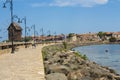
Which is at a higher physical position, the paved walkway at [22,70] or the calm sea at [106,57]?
the paved walkway at [22,70]

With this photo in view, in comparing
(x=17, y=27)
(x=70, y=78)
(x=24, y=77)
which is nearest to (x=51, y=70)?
(x=70, y=78)

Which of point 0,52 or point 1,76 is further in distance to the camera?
point 0,52

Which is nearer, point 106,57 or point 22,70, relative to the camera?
point 22,70

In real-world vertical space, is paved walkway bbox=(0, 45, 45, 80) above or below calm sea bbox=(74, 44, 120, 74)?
above

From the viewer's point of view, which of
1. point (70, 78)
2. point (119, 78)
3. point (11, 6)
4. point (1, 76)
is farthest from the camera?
point (11, 6)

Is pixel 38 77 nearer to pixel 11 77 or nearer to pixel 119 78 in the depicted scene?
pixel 11 77

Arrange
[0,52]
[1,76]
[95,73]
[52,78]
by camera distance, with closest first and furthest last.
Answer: [52,78]
[1,76]
[95,73]
[0,52]

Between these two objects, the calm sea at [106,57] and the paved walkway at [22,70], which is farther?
the calm sea at [106,57]

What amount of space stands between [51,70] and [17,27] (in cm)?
11050

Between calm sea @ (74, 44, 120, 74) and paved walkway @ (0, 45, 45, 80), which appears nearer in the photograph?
paved walkway @ (0, 45, 45, 80)

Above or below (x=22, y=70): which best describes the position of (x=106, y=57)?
below

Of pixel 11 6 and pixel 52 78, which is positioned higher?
pixel 11 6

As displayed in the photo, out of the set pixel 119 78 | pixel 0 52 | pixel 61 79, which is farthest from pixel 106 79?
pixel 0 52

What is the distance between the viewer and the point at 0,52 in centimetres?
3206
